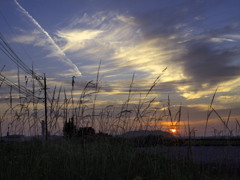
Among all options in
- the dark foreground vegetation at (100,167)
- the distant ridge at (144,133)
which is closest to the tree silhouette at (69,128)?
the dark foreground vegetation at (100,167)

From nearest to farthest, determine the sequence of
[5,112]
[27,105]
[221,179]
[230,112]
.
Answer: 1. [230,112]
2. [221,179]
3. [5,112]
4. [27,105]

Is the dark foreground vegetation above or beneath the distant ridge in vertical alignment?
beneath

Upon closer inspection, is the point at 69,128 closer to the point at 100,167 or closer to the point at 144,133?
the point at 144,133

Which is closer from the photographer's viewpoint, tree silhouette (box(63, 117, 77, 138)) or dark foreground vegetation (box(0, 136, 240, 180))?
dark foreground vegetation (box(0, 136, 240, 180))

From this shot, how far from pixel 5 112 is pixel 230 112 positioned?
4455mm

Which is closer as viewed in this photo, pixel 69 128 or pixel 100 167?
pixel 100 167

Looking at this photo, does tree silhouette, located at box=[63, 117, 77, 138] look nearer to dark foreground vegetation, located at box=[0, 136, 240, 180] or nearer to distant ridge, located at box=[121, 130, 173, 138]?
dark foreground vegetation, located at box=[0, 136, 240, 180]

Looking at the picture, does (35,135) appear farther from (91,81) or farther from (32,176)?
(32,176)

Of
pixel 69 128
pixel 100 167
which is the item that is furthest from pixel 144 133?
pixel 100 167

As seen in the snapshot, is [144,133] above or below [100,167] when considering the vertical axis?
above

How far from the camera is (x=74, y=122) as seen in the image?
6.14 m

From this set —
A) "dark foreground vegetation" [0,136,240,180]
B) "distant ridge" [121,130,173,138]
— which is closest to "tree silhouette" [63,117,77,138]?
"dark foreground vegetation" [0,136,240,180]

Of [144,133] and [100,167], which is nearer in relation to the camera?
[100,167]

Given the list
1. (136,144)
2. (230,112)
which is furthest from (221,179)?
(136,144)
